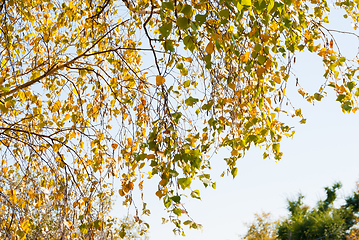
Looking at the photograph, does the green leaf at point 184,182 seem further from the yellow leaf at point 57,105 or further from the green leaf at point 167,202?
the yellow leaf at point 57,105

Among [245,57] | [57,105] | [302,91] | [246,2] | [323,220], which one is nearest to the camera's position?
[246,2]

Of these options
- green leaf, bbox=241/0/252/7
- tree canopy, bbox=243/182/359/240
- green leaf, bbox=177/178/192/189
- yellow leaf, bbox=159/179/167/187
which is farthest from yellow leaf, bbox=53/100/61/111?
tree canopy, bbox=243/182/359/240

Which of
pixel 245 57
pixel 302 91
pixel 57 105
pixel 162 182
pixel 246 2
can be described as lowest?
pixel 162 182

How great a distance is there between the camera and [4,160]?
8.30ft

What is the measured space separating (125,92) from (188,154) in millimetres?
966

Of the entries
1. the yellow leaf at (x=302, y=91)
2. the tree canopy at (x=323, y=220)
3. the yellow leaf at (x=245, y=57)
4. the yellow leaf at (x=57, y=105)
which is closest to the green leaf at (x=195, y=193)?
the yellow leaf at (x=245, y=57)

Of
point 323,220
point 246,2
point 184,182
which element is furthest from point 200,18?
point 323,220

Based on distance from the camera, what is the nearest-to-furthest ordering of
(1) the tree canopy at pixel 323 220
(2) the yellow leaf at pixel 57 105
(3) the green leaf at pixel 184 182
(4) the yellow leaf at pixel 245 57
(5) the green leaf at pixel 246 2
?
(5) the green leaf at pixel 246 2, (3) the green leaf at pixel 184 182, (4) the yellow leaf at pixel 245 57, (2) the yellow leaf at pixel 57 105, (1) the tree canopy at pixel 323 220

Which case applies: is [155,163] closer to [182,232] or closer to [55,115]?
[182,232]

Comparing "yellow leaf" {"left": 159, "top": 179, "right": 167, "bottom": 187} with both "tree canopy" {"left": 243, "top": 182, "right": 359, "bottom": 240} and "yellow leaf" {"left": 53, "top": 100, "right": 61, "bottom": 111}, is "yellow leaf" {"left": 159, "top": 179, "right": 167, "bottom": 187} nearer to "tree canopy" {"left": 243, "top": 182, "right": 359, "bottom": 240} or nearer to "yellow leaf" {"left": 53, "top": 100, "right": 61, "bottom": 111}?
"yellow leaf" {"left": 53, "top": 100, "right": 61, "bottom": 111}

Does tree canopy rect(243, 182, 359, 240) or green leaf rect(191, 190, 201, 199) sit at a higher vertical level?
tree canopy rect(243, 182, 359, 240)

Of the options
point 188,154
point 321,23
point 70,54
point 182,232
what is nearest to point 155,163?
point 188,154

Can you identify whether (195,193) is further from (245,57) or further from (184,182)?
(245,57)

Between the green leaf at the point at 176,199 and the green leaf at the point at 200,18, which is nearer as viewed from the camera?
the green leaf at the point at 200,18
